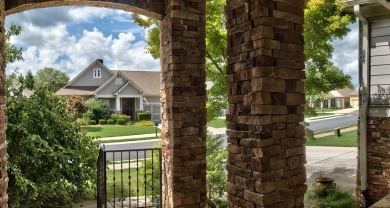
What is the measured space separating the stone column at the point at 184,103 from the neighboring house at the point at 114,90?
24.3 meters

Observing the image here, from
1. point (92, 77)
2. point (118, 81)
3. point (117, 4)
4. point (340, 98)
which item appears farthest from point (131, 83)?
point (340, 98)

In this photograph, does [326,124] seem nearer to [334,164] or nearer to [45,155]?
[334,164]

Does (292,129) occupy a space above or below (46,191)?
above

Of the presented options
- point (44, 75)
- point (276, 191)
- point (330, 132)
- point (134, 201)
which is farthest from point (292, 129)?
point (44, 75)

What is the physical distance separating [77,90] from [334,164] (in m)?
22.9

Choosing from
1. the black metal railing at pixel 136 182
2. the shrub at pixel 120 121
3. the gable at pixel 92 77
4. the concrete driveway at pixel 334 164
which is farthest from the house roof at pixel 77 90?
the concrete driveway at pixel 334 164

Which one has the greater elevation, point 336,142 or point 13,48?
point 13,48

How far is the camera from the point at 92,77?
1130 inches

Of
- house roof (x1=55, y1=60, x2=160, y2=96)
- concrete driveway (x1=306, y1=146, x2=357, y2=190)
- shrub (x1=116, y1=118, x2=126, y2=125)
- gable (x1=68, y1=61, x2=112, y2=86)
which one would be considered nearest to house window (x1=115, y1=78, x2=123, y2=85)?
house roof (x1=55, y1=60, x2=160, y2=96)

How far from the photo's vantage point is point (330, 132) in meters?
20.6

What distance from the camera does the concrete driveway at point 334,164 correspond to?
8445 mm

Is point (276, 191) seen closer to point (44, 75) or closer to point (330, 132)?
point (330, 132)

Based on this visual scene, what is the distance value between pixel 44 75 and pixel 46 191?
50.7 m

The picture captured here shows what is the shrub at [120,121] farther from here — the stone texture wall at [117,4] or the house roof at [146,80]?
the stone texture wall at [117,4]
